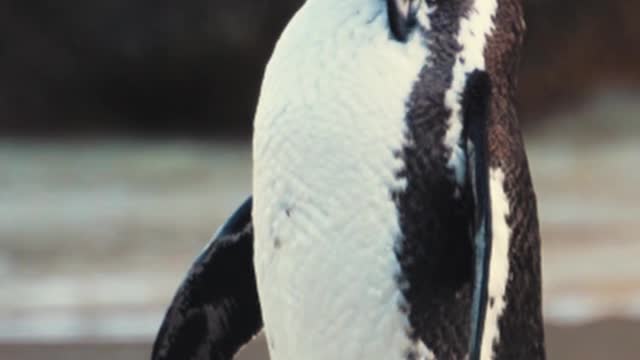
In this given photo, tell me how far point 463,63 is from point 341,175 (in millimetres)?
85

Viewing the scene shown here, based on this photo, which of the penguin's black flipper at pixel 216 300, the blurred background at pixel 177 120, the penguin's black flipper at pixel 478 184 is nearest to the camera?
the penguin's black flipper at pixel 478 184

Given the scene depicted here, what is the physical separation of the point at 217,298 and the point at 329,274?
138 millimetres

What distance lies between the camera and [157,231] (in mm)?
4453

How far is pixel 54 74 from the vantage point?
22.1 feet

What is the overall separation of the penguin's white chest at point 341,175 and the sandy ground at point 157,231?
190 cm

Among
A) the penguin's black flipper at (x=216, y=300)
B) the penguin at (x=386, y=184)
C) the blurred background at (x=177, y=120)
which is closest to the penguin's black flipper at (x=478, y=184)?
the penguin at (x=386, y=184)

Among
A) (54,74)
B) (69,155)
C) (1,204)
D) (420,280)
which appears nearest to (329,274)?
(420,280)

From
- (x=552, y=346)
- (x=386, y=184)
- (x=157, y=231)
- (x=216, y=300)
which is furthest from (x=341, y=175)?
(x=157, y=231)

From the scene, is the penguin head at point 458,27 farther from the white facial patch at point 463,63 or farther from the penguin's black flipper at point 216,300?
the penguin's black flipper at point 216,300

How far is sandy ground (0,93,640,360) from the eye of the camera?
3.00 metres

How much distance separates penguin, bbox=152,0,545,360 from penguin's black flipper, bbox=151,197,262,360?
0.29 ft

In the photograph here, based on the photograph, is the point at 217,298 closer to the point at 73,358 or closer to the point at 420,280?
the point at 420,280

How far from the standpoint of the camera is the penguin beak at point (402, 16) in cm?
73

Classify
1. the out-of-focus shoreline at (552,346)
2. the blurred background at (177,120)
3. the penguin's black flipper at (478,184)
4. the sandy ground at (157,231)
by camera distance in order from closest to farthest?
the penguin's black flipper at (478,184), the out-of-focus shoreline at (552,346), the sandy ground at (157,231), the blurred background at (177,120)
